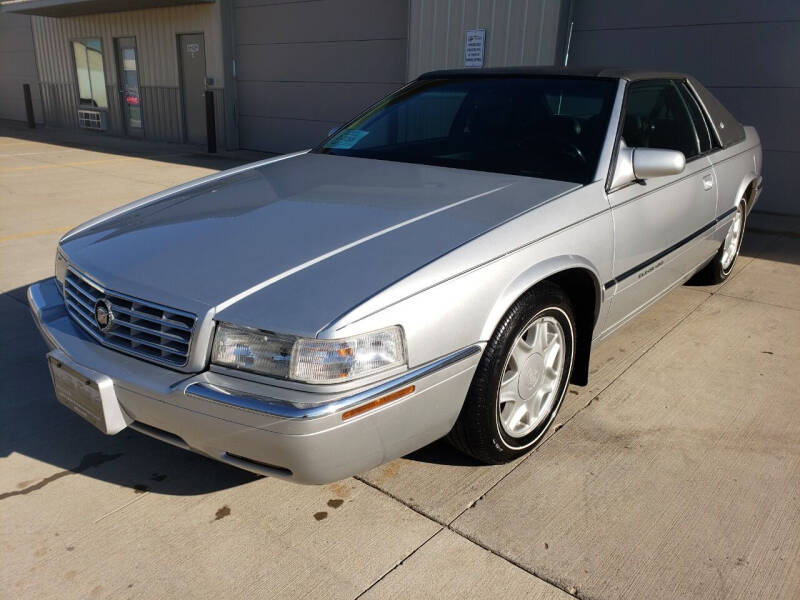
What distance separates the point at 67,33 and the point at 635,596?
1949cm

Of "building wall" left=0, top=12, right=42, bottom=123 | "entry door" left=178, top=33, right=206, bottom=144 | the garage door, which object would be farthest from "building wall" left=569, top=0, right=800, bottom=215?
"building wall" left=0, top=12, right=42, bottom=123

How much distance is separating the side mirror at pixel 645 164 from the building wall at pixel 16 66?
66.8 ft

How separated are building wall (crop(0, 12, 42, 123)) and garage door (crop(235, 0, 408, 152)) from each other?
977 centimetres

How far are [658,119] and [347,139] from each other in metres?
1.76

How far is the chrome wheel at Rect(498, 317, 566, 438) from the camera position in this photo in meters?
2.53

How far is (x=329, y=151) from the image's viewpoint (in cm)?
382

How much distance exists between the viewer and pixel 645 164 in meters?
2.93

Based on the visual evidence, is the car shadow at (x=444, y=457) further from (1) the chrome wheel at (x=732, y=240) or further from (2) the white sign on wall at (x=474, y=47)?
(2) the white sign on wall at (x=474, y=47)

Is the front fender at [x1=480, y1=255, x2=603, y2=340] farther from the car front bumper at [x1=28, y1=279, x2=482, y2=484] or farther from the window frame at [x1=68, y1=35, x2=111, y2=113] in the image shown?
the window frame at [x1=68, y1=35, x2=111, y2=113]

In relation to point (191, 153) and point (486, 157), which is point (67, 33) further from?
point (486, 157)

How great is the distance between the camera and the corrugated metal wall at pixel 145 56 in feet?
43.5

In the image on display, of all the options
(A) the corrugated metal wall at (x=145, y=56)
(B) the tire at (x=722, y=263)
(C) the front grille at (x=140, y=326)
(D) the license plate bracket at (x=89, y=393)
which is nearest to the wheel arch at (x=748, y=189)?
(B) the tire at (x=722, y=263)

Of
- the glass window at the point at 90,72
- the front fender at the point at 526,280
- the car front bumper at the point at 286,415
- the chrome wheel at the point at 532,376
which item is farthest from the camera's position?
the glass window at the point at 90,72

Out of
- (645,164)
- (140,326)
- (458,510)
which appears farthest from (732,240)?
(140,326)
